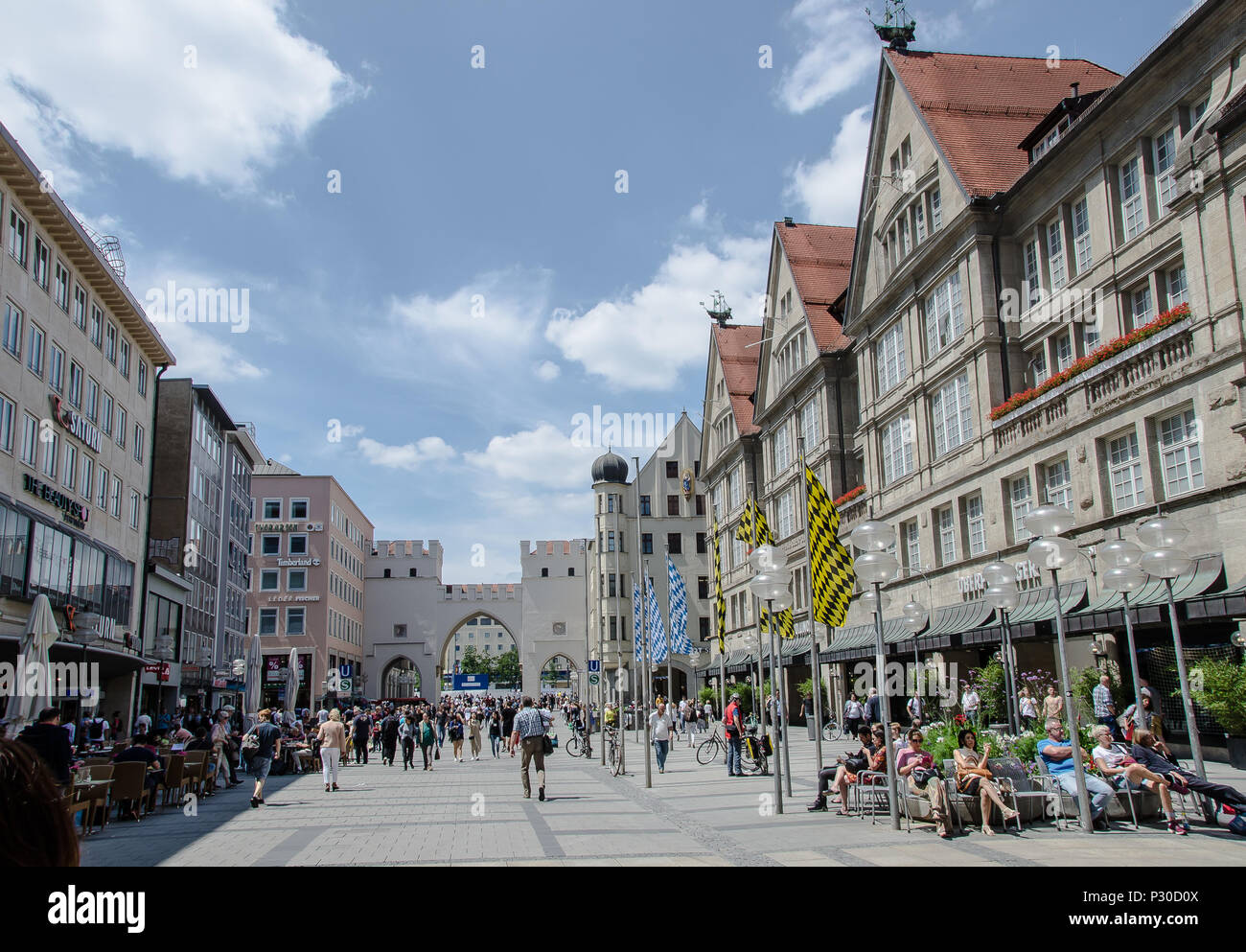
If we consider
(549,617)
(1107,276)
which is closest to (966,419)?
(1107,276)

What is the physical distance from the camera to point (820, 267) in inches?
2037

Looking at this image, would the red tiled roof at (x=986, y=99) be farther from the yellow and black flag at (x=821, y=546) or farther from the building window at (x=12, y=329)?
the building window at (x=12, y=329)

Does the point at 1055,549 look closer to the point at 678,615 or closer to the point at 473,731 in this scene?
the point at 678,615

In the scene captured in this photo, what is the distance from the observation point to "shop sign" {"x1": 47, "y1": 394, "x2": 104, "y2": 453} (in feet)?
112

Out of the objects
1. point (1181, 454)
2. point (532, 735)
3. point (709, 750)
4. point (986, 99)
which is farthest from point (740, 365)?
point (532, 735)

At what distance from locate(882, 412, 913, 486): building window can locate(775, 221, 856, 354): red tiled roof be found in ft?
24.4

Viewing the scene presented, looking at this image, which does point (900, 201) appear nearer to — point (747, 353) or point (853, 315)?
point (853, 315)

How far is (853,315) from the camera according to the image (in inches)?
1677

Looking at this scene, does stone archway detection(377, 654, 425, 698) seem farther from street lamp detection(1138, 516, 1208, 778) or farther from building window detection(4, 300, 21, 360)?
street lamp detection(1138, 516, 1208, 778)

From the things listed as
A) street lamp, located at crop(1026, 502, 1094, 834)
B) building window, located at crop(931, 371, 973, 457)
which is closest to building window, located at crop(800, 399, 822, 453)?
building window, located at crop(931, 371, 973, 457)

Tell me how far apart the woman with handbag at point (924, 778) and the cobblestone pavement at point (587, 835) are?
28cm

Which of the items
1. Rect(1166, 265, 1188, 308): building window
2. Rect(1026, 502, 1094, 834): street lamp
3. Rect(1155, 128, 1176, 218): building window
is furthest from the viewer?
Rect(1155, 128, 1176, 218): building window

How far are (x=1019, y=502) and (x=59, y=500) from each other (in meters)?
31.1
